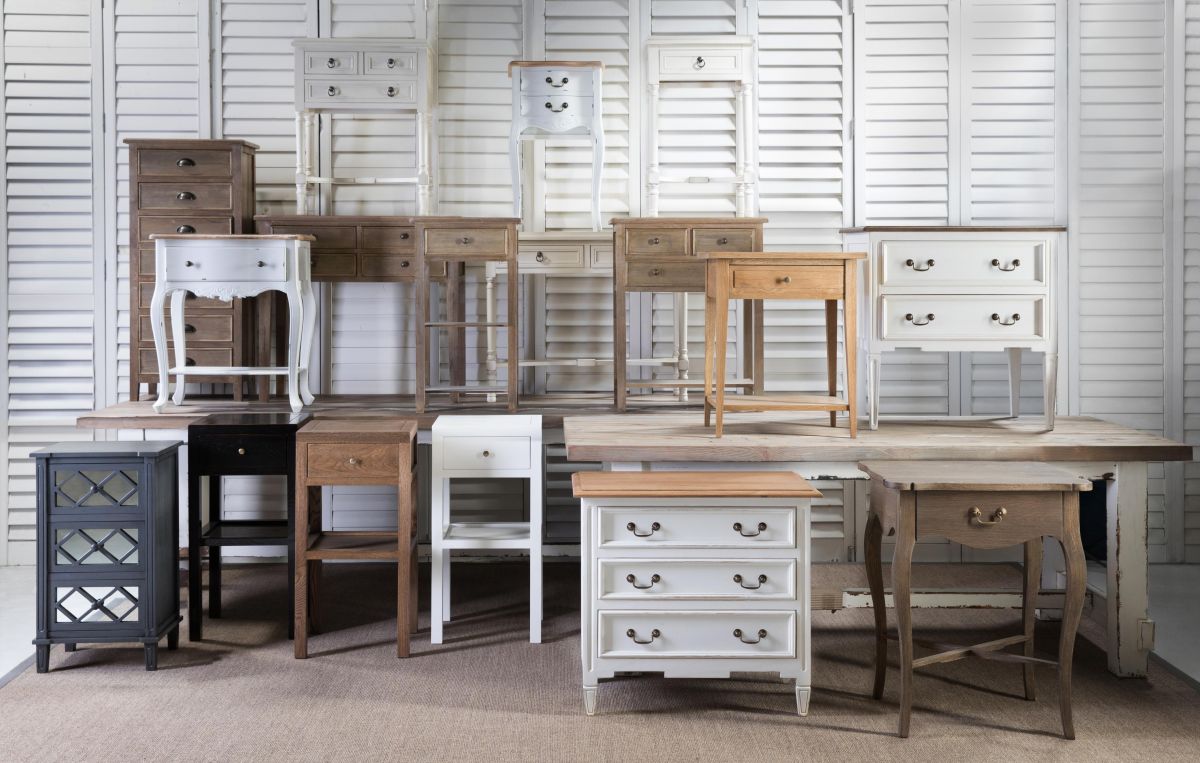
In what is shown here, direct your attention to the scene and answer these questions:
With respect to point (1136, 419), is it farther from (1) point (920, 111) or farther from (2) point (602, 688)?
(2) point (602, 688)

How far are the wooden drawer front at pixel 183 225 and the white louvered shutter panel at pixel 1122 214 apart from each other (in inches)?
153

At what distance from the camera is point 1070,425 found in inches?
167

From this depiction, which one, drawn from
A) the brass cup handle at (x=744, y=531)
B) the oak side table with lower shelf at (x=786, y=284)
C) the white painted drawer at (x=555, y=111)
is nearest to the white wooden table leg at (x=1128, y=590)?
the oak side table with lower shelf at (x=786, y=284)

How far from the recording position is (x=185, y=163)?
477 cm

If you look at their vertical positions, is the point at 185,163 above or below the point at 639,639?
above

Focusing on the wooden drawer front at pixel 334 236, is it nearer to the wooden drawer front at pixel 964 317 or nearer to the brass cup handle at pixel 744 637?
the wooden drawer front at pixel 964 317

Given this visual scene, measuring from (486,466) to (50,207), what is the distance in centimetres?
270

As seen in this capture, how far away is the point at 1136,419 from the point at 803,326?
5.30 ft

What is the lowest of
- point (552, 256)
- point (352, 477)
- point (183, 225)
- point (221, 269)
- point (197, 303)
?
point (352, 477)

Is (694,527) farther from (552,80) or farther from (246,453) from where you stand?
(552,80)

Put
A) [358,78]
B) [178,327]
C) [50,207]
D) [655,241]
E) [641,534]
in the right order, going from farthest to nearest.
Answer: [50,207] < [358,78] < [655,241] < [178,327] < [641,534]

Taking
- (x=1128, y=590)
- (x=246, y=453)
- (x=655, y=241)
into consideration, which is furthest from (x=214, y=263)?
(x=1128, y=590)

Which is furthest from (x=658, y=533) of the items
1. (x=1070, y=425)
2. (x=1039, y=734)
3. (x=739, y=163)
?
(x=739, y=163)

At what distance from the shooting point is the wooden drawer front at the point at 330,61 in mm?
4832
